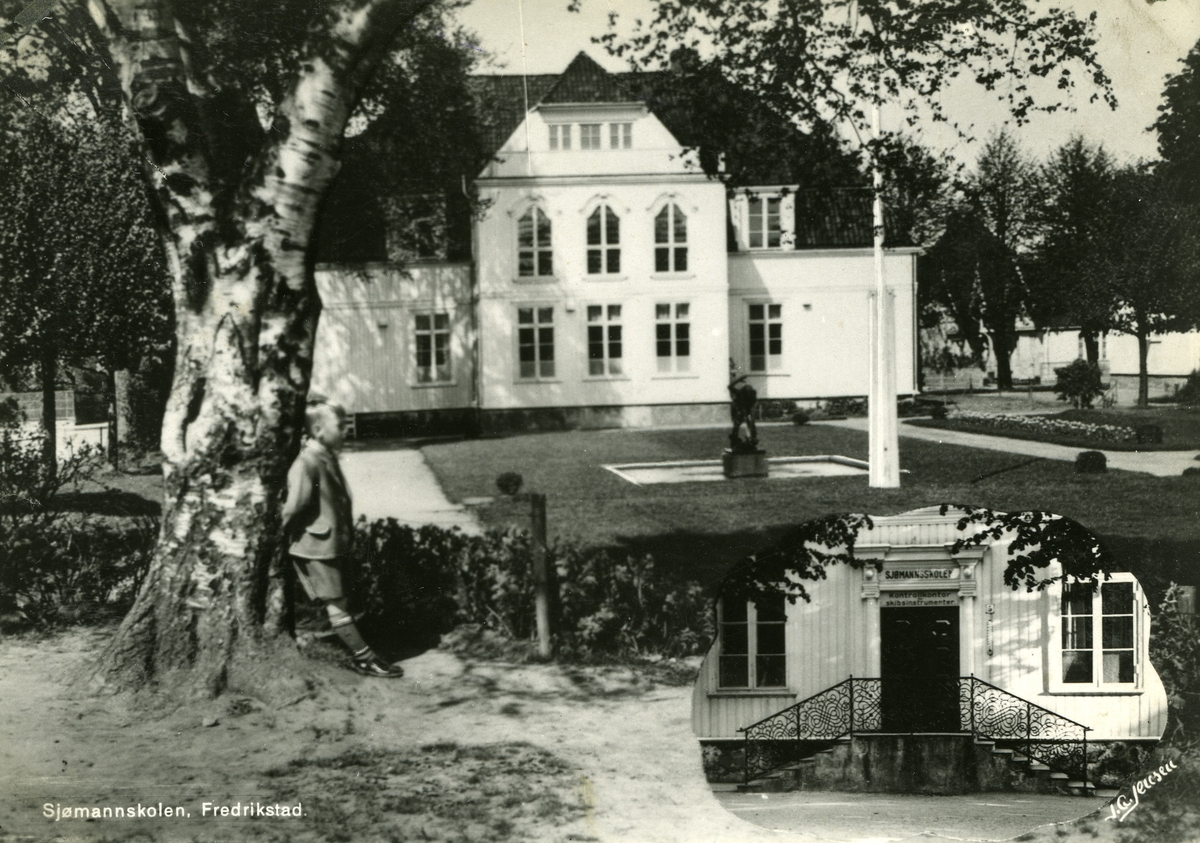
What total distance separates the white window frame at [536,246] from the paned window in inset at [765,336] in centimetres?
70

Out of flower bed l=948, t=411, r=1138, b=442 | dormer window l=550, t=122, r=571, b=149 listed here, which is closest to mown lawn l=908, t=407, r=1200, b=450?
flower bed l=948, t=411, r=1138, b=442

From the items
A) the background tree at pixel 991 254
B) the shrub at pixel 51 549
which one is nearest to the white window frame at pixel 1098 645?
the background tree at pixel 991 254

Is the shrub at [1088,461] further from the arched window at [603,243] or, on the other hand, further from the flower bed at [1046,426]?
the arched window at [603,243]

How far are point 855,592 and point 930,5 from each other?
2.09m

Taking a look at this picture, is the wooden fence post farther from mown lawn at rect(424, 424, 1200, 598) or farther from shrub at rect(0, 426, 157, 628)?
shrub at rect(0, 426, 157, 628)

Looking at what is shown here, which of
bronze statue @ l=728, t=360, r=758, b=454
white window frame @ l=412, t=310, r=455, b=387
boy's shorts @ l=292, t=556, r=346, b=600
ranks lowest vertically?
boy's shorts @ l=292, t=556, r=346, b=600

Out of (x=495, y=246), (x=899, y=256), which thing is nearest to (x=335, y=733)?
(x=495, y=246)

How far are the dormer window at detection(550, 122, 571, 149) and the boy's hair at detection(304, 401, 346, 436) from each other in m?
1.13

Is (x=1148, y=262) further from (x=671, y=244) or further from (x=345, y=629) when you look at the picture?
(x=345, y=629)

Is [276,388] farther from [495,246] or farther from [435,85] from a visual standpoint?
[435,85]

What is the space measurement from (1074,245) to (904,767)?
1918mm

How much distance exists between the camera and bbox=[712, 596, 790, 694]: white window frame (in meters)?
3.50

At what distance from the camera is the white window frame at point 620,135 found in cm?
330

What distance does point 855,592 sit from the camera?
11.6ft
